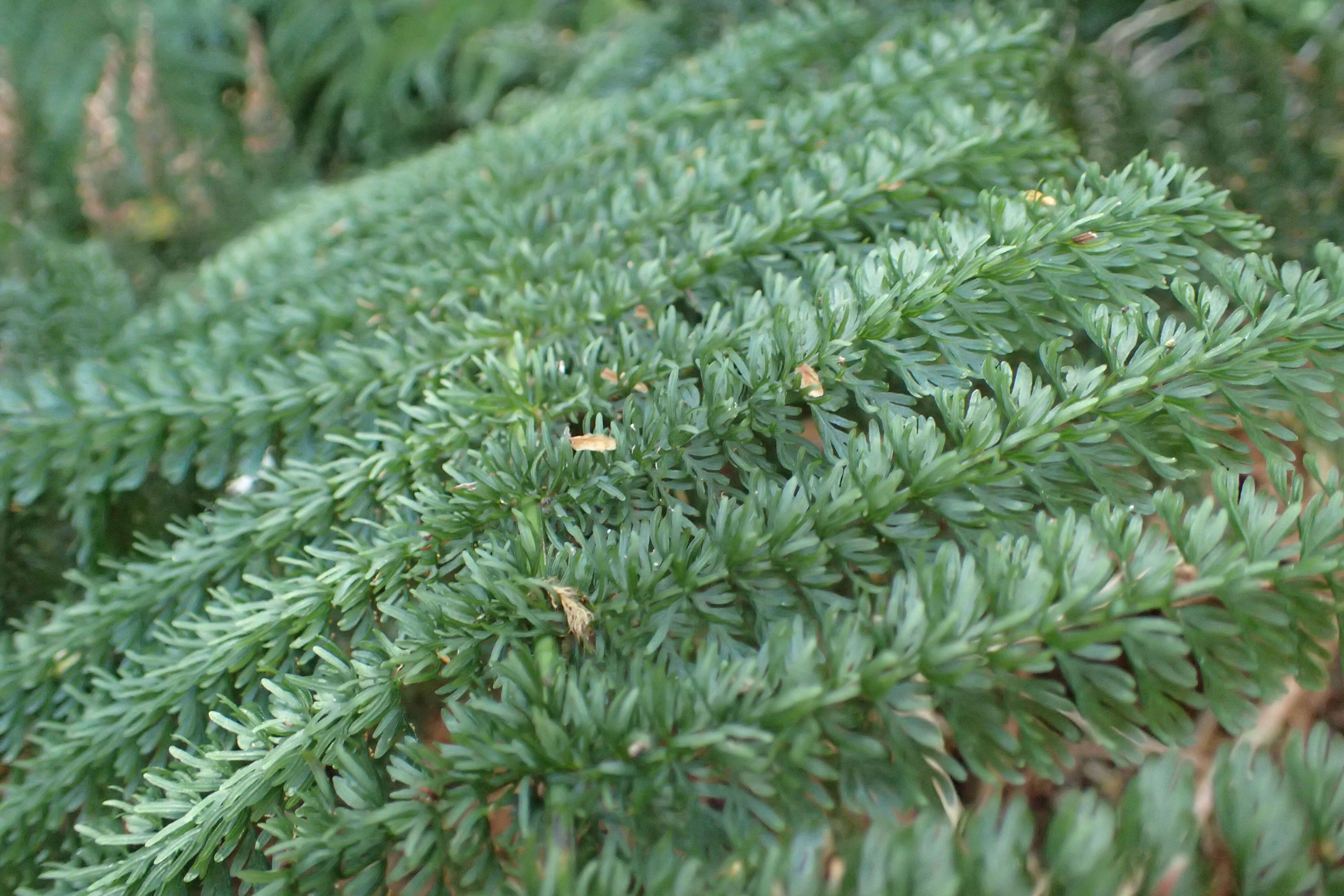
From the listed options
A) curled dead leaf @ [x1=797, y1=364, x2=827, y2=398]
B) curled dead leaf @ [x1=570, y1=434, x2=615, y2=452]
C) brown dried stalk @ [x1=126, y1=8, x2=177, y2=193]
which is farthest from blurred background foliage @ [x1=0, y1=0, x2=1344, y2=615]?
curled dead leaf @ [x1=797, y1=364, x2=827, y2=398]

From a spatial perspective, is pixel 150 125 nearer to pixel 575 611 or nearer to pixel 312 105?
pixel 312 105

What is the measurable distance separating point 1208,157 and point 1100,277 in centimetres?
59

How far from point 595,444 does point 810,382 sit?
0.44ft

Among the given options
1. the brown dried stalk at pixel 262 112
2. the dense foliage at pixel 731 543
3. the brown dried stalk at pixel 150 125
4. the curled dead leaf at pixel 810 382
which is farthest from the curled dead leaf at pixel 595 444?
the brown dried stalk at pixel 262 112

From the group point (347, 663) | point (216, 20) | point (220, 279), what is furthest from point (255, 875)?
point (216, 20)

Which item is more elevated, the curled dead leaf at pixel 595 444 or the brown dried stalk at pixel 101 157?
the brown dried stalk at pixel 101 157

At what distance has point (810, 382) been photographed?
1.64 feet

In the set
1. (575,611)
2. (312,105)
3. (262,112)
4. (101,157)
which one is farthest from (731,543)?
(312,105)

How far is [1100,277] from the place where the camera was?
513 millimetres

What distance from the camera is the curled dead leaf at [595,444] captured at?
0.50 m

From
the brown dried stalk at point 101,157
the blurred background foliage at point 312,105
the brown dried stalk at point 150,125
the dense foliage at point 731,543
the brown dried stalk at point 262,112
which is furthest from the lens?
the brown dried stalk at point 262,112

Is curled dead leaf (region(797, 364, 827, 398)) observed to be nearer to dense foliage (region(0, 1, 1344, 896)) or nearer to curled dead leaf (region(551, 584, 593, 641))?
dense foliage (region(0, 1, 1344, 896))

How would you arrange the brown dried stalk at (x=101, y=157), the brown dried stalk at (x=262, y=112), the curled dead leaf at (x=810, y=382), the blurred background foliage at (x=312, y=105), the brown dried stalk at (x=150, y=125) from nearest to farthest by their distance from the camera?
the curled dead leaf at (x=810, y=382)
the blurred background foliage at (x=312, y=105)
the brown dried stalk at (x=101, y=157)
the brown dried stalk at (x=150, y=125)
the brown dried stalk at (x=262, y=112)

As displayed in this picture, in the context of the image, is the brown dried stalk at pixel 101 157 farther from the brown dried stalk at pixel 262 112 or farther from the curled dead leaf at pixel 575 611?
the curled dead leaf at pixel 575 611
